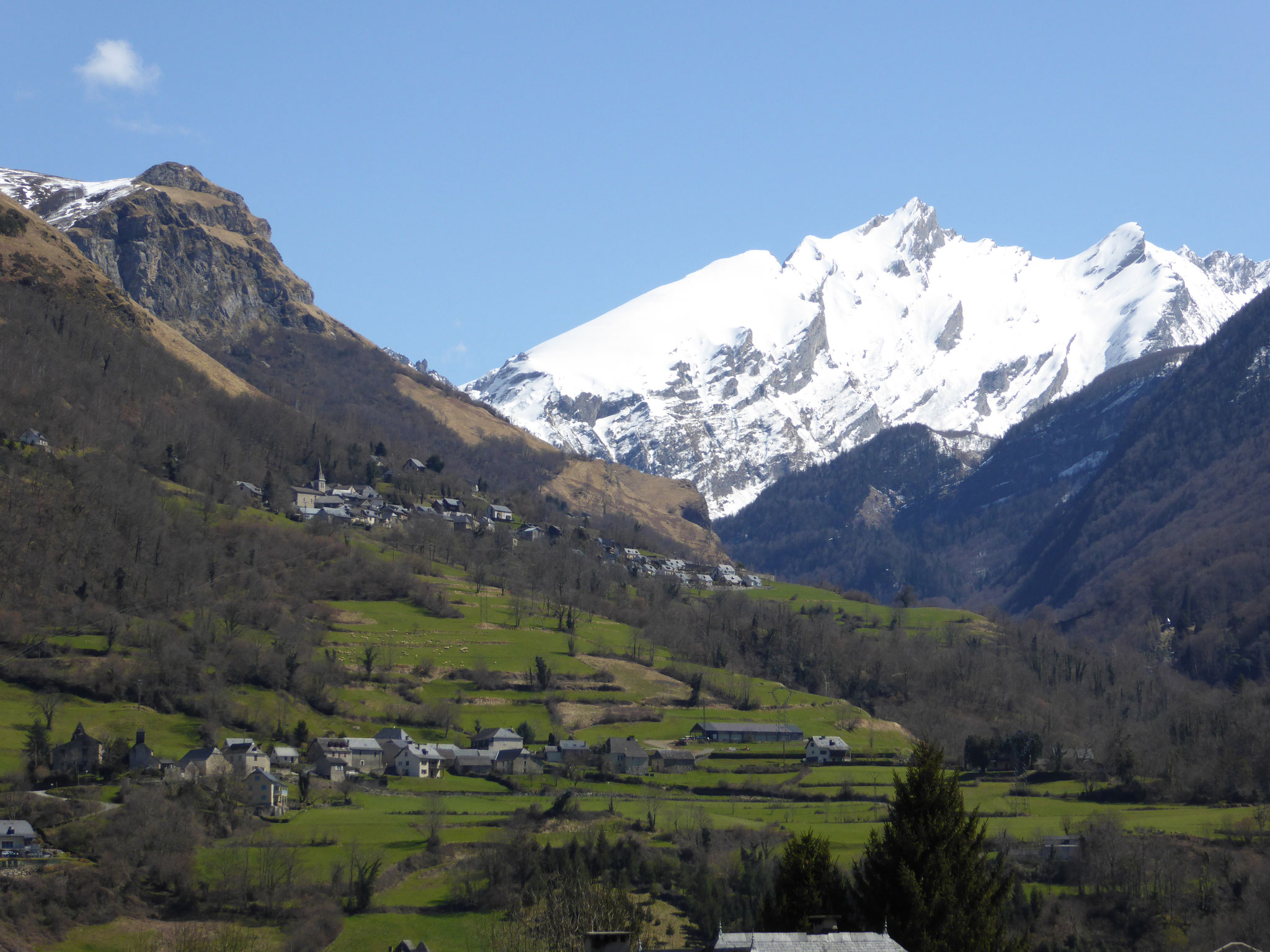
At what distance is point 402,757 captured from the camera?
4109 inches

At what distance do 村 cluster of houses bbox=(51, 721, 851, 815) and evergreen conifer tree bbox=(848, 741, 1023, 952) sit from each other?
56794 mm

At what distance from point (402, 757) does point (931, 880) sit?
70207mm

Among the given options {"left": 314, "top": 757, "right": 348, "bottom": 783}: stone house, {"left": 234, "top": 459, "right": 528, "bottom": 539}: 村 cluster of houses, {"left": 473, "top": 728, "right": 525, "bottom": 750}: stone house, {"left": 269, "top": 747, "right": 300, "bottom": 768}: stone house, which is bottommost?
{"left": 314, "top": 757, "right": 348, "bottom": 783}: stone house

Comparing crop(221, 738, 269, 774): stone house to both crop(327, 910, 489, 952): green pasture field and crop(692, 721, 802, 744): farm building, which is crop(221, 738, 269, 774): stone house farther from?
crop(692, 721, 802, 744): farm building

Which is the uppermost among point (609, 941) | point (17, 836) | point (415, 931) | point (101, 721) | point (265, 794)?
point (101, 721)

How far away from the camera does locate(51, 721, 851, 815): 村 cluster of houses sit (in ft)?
293

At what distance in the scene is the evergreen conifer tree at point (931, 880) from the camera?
39375mm

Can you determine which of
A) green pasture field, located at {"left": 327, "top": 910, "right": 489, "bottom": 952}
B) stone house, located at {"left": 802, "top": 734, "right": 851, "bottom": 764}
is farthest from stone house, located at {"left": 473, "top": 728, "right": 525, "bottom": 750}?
green pasture field, located at {"left": 327, "top": 910, "right": 489, "bottom": 952}

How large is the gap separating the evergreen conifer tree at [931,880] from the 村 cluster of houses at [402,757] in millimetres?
56794

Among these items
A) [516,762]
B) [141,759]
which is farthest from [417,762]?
[141,759]

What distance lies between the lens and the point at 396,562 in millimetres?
152500

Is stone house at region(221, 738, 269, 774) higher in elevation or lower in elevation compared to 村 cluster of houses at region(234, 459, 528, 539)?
lower

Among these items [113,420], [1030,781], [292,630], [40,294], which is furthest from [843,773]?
[40,294]

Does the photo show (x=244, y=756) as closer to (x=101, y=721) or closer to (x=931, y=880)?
(x=101, y=721)
